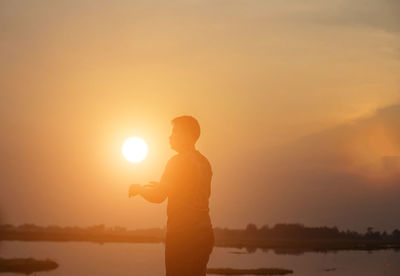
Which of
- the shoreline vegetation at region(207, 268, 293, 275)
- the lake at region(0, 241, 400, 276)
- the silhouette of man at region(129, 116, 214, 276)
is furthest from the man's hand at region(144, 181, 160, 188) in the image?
the shoreline vegetation at region(207, 268, 293, 275)

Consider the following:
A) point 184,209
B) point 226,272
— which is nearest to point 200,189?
point 184,209

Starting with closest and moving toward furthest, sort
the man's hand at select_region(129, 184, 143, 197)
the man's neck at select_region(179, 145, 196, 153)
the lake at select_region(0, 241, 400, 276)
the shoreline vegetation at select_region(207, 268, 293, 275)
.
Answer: the man's hand at select_region(129, 184, 143, 197), the man's neck at select_region(179, 145, 196, 153), the lake at select_region(0, 241, 400, 276), the shoreline vegetation at select_region(207, 268, 293, 275)

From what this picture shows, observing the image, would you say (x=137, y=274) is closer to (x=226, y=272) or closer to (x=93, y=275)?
(x=93, y=275)

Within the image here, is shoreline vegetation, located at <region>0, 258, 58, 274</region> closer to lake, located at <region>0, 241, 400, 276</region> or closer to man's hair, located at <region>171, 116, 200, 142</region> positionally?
lake, located at <region>0, 241, 400, 276</region>

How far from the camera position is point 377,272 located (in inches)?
2724

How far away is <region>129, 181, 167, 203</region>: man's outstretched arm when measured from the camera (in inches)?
239

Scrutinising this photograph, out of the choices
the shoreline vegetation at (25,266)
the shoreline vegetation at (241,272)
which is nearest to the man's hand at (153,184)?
Result: the shoreline vegetation at (25,266)

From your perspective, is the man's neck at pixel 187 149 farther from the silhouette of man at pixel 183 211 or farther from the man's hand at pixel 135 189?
the man's hand at pixel 135 189

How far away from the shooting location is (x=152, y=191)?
20.0ft

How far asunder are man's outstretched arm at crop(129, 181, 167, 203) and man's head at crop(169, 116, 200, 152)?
507mm

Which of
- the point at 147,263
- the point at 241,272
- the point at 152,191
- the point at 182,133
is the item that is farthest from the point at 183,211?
the point at 147,263

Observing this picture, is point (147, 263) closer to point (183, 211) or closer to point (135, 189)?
point (183, 211)

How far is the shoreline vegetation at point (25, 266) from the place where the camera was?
A: 186 feet

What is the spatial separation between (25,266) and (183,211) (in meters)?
56.9
